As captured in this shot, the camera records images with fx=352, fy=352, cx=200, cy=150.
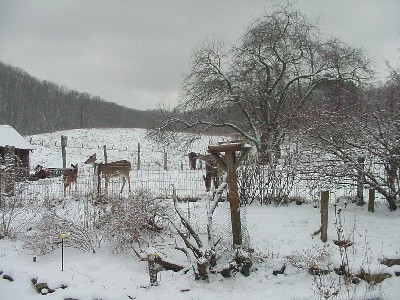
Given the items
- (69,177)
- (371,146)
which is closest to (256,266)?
(371,146)

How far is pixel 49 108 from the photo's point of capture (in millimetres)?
78062

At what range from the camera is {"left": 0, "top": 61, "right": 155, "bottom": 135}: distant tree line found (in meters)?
62.7

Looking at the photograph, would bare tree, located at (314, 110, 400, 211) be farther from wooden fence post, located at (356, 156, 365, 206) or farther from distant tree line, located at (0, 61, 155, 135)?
distant tree line, located at (0, 61, 155, 135)

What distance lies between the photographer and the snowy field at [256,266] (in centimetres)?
577

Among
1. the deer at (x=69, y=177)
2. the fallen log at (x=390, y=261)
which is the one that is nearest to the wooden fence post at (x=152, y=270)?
the fallen log at (x=390, y=261)

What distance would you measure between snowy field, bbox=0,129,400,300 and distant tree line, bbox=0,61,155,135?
4160 cm

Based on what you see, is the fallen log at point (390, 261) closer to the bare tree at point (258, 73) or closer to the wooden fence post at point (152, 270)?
the wooden fence post at point (152, 270)

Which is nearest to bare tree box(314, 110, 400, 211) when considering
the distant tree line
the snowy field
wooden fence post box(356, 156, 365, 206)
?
wooden fence post box(356, 156, 365, 206)

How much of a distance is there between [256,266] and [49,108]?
8022 cm

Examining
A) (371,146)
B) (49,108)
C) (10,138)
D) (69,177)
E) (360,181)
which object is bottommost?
(69,177)

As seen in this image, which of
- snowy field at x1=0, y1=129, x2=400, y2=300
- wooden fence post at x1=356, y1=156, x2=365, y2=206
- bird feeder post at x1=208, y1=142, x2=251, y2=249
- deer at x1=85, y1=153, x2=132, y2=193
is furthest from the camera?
deer at x1=85, y1=153, x2=132, y2=193

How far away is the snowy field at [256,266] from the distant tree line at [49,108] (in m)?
41.6

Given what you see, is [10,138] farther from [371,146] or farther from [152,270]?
[371,146]

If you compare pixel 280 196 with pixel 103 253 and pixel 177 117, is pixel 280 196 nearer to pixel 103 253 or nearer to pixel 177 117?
pixel 103 253
